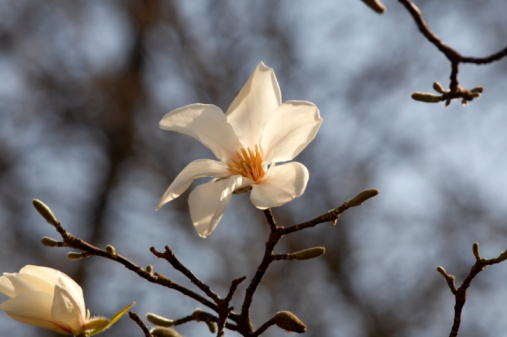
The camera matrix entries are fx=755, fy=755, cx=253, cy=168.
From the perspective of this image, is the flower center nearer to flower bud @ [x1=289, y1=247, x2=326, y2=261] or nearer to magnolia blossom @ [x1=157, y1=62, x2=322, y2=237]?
magnolia blossom @ [x1=157, y1=62, x2=322, y2=237]

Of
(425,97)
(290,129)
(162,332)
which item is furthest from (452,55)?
(162,332)

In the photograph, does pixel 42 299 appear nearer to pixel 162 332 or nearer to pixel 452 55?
pixel 162 332

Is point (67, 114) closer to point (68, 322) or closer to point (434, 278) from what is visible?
point (434, 278)

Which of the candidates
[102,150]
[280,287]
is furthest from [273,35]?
[280,287]

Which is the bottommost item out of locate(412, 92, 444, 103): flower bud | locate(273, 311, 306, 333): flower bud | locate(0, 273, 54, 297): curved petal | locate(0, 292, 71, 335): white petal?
locate(0, 292, 71, 335): white petal

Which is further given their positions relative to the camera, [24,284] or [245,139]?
[245,139]

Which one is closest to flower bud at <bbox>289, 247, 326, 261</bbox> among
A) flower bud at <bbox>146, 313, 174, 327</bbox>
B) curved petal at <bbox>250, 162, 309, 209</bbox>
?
curved petal at <bbox>250, 162, 309, 209</bbox>

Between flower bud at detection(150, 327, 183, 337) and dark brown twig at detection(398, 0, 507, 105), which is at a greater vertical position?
dark brown twig at detection(398, 0, 507, 105)
